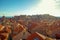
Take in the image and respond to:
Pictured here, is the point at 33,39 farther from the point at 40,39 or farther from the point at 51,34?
the point at 51,34

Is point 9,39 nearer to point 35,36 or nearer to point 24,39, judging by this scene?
point 24,39

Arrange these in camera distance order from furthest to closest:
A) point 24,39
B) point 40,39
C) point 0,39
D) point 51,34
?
point 51,34, point 24,39, point 0,39, point 40,39

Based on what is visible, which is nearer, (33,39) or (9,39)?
(33,39)

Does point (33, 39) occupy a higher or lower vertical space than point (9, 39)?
higher

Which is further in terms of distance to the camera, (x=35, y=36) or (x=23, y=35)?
(x=23, y=35)

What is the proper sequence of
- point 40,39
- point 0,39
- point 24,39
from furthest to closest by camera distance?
point 24,39 < point 0,39 < point 40,39

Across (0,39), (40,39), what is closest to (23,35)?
(0,39)

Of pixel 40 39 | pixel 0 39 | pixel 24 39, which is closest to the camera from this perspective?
pixel 40 39

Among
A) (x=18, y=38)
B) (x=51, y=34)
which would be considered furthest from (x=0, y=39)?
(x=51, y=34)

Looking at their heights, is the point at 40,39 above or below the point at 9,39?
above
